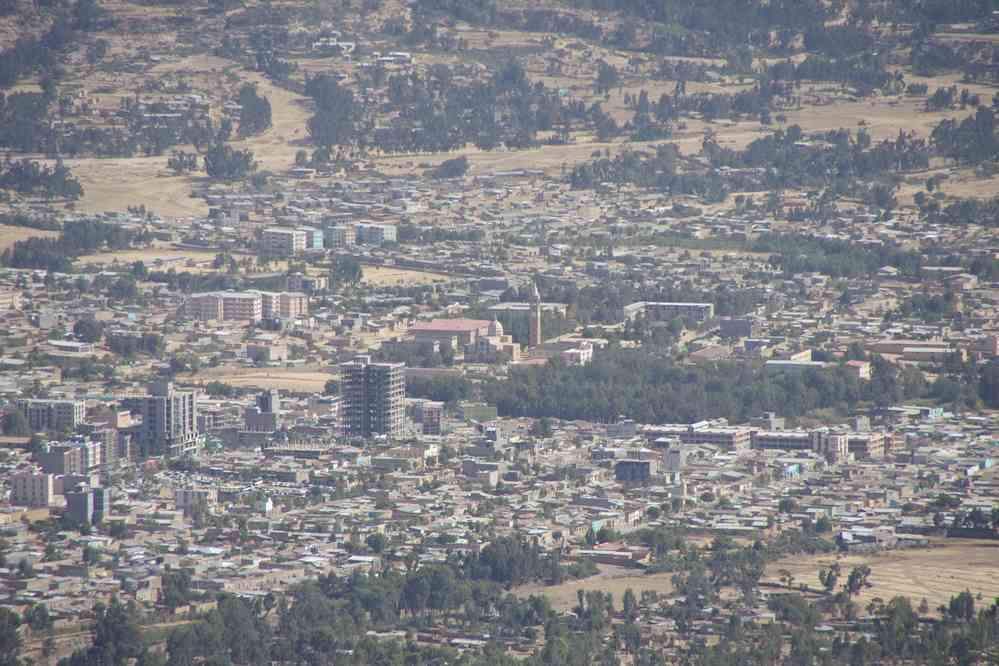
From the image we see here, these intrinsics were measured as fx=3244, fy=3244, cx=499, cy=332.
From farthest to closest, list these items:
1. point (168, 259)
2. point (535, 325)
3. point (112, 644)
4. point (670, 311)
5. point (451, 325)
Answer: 1. point (168, 259)
2. point (670, 311)
3. point (535, 325)
4. point (451, 325)
5. point (112, 644)

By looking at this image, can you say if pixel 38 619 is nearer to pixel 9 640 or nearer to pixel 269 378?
pixel 9 640

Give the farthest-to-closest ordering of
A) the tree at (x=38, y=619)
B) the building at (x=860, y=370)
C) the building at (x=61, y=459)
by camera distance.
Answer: the building at (x=860, y=370) < the building at (x=61, y=459) < the tree at (x=38, y=619)

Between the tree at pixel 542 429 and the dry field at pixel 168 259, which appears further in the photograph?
the dry field at pixel 168 259

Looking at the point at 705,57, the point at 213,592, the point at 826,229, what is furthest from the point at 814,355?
the point at 705,57

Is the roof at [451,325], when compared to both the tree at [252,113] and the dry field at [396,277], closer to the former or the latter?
the dry field at [396,277]

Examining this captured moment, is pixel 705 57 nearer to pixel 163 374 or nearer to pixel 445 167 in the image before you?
pixel 445 167

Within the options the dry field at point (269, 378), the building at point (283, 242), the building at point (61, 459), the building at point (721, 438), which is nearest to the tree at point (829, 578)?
the building at point (721, 438)

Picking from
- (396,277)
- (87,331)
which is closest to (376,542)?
(87,331)
